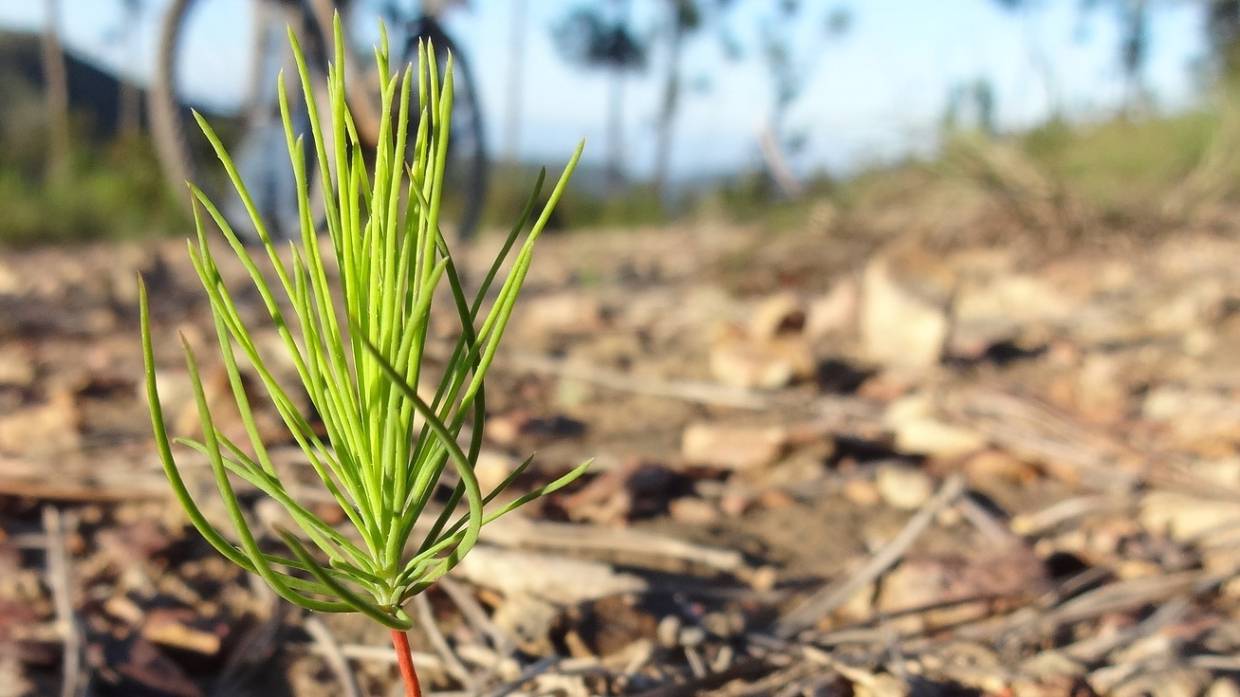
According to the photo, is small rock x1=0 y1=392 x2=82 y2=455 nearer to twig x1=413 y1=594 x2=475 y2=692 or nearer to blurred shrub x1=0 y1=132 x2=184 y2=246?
twig x1=413 y1=594 x2=475 y2=692

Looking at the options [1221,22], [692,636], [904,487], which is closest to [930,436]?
[904,487]

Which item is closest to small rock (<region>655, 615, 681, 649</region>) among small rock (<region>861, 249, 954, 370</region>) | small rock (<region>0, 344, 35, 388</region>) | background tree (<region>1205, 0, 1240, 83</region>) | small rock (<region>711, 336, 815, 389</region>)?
small rock (<region>711, 336, 815, 389</region>)

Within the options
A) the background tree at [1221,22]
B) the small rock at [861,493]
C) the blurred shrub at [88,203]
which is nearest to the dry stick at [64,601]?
the small rock at [861,493]

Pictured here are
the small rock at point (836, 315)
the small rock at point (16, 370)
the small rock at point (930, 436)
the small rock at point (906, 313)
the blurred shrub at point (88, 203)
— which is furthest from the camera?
the blurred shrub at point (88, 203)

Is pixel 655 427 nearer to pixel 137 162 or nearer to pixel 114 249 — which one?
pixel 114 249

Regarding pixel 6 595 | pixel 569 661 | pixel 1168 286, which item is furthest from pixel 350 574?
pixel 1168 286

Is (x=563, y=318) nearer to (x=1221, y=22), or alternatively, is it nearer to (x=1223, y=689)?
(x=1223, y=689)

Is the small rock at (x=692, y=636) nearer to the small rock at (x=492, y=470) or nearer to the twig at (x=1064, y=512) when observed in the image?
the small rock at (x=492, y=470)
